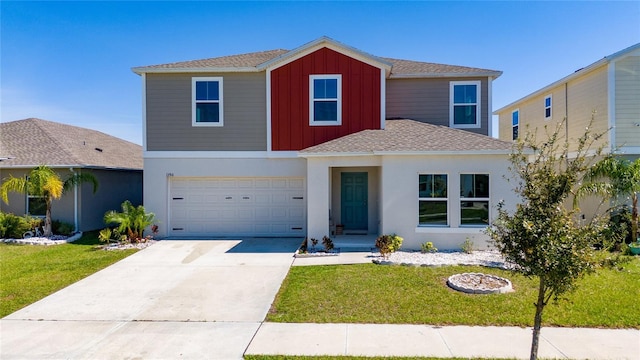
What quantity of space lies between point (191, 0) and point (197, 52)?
3277 millimetres

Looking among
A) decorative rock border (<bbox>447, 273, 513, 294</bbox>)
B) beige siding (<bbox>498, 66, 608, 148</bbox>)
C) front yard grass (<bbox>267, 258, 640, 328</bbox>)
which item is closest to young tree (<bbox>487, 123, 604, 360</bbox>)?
front yard grass (<bbox>267, 258, 640, 328</bbox>)

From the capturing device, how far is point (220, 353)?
4570 millimetres

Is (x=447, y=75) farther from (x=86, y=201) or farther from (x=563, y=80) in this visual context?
(x=86, y=201)

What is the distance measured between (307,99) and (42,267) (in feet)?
31.0

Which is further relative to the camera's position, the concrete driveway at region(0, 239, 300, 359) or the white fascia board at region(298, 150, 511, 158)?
the white fascia board at region(298, 150, 511, 158)

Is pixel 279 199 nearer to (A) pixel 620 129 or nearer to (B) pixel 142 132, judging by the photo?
(B) pixel 142 132

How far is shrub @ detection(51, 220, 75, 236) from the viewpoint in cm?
1302

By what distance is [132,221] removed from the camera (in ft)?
38.0

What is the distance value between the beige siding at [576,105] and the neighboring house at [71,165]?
1706 cm

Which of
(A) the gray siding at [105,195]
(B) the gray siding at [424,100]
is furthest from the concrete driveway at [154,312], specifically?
(B) the gray siding at [424,100]

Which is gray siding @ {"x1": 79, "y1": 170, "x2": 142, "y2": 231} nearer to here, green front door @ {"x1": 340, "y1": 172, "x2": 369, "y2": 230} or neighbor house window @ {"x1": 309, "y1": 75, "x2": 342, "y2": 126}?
neighbor house window @ {"x1": 309, "y1": 75, "x2": 342, "y2": 126}

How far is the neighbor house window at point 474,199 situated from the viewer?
1003 centimetres

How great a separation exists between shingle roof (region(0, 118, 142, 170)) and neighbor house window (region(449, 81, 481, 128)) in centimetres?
1483

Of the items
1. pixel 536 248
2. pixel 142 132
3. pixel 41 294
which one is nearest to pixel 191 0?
pixel 142 132
